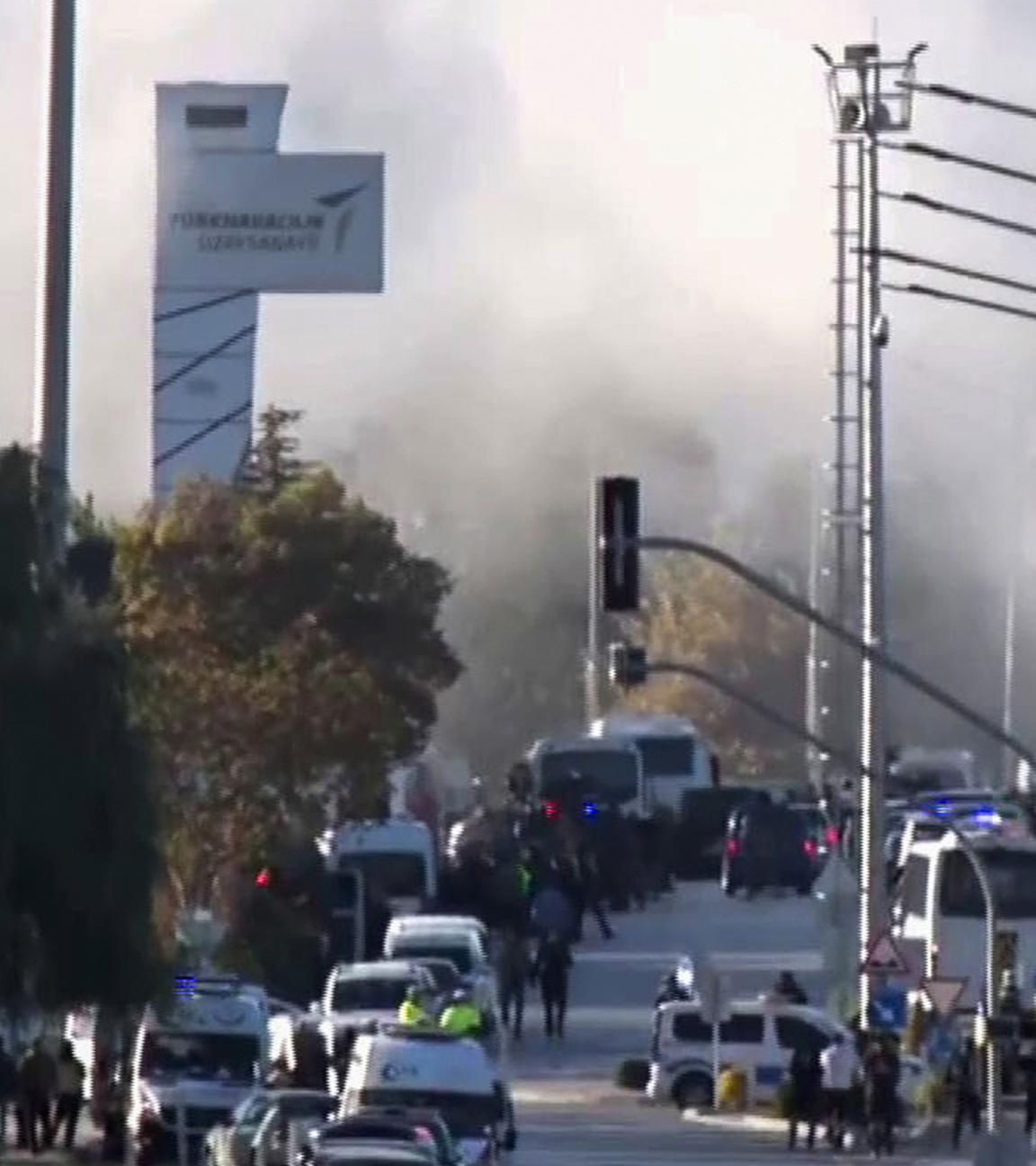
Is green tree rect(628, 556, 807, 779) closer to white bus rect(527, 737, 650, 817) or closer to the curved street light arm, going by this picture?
white bus rect(527, 737, 650, 817)

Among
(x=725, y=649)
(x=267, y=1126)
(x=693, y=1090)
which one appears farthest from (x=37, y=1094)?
(x=725, y=649)

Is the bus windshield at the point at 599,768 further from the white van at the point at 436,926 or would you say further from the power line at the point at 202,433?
the white van at the point at 436,926

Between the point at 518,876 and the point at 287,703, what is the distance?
6007 mm

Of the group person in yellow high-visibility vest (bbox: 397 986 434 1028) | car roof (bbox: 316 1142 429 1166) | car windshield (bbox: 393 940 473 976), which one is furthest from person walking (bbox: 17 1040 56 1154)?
car windshield (bbox: 393 940 473 976)

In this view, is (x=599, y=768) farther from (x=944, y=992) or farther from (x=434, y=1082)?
(x=434, y=1082)

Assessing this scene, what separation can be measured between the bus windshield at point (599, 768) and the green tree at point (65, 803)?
4650 cm

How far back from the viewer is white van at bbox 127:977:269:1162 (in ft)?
131

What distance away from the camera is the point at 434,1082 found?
123 ft

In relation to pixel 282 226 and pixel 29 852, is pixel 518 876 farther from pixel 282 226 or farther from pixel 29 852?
pixel 29 852

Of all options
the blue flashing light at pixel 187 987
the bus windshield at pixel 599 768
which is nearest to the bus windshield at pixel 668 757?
the bus windshield at pixel 599 768

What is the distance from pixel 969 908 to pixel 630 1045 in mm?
5031

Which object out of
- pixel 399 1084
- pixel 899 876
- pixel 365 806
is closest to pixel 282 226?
pixel 365 806

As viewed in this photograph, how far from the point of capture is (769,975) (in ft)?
194

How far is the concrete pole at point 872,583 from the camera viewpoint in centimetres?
4409
